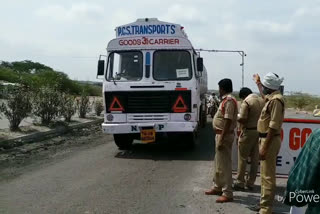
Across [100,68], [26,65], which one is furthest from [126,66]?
[26,65]

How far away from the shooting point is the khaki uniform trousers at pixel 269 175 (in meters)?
5.66

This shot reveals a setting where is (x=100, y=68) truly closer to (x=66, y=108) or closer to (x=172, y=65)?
(x=172, y=65)

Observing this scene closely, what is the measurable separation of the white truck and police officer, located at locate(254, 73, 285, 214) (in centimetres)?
504

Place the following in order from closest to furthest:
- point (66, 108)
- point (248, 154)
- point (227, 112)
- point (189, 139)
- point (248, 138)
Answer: point (227, 112) < point (248, 138) < point (248, 154) < point (189, 139) < point (66, 108)

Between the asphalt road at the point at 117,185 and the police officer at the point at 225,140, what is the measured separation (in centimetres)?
20

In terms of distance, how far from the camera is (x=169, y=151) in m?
11.8

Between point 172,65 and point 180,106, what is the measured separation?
1109 mm

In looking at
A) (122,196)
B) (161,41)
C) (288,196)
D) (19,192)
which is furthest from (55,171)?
(288,196)

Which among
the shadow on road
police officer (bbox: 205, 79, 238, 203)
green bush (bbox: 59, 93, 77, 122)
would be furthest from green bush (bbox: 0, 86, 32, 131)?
police officer (bbox: 205, 79, 238, 203)

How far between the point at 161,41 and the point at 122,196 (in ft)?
17.5

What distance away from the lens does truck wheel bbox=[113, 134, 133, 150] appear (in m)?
11.8

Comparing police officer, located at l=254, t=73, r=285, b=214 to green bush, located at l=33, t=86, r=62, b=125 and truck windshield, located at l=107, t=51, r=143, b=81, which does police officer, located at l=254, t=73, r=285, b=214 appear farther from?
green bush, located at l=33, t=86, r=62, b=125

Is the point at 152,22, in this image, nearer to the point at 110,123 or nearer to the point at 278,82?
the point at 110,123

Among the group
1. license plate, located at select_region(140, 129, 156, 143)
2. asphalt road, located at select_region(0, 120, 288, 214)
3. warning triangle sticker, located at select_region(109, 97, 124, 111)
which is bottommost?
asphalt road, located at select_region(0, 120, 288, 214)
